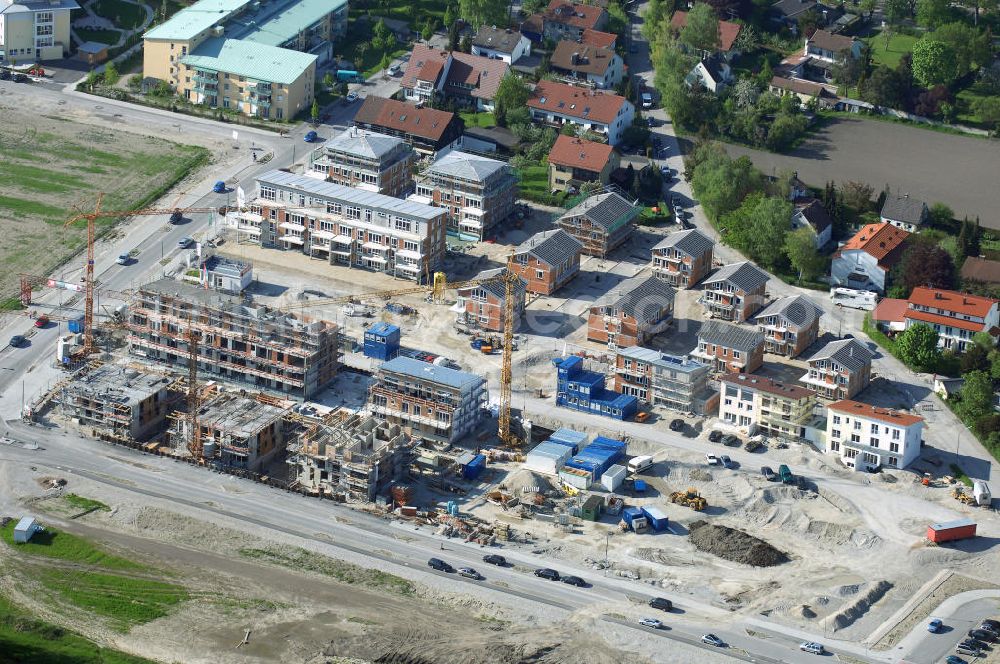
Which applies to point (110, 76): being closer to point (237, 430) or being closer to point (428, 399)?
point (237, 430)

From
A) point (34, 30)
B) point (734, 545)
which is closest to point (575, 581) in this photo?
point (734, 545)

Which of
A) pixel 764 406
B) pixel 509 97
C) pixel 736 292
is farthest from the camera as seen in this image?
pixel 509 97

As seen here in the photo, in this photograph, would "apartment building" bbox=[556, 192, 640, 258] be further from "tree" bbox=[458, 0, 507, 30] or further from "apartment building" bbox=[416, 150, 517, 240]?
"tree" bbox=[458, 0, 507, 30]

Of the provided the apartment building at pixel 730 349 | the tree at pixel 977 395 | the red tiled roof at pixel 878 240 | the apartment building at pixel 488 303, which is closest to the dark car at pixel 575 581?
the apartment building at pixel 730 349

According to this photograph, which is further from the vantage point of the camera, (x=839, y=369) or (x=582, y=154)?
(x=582, y=154)

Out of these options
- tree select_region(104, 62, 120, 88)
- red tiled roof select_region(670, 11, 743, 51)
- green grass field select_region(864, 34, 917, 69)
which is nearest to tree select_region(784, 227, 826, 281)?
red tiled roof select_region(670, 11, 743, 51)

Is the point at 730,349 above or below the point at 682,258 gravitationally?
below
